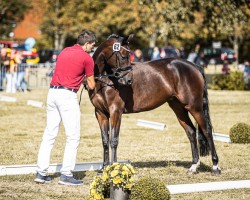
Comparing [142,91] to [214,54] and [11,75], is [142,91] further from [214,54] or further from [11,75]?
[214,54]

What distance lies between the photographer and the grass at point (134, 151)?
9.95 metres

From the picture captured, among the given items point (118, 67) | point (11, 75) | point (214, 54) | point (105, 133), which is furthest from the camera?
point (214, 54)

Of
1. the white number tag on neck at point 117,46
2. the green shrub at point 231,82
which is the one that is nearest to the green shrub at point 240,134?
the white number tag on neck at point 117,46

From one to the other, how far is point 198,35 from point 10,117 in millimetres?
48726

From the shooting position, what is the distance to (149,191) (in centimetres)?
837

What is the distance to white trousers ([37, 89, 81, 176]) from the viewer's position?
10391 millimetres

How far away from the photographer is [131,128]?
1895 centimetres

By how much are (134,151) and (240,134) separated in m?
2.72

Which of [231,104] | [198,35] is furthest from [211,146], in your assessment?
[198,35]

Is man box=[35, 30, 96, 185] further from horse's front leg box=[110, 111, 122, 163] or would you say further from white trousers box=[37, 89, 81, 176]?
horse's front leg box=[110, 111, 122, 163]

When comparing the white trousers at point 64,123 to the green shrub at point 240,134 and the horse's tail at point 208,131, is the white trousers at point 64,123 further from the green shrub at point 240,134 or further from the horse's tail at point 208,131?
the green shrub at point 240,134

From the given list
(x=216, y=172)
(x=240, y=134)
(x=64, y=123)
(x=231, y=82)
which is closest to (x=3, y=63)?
(x=231, y=82)

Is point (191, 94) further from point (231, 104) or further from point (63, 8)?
point (63, 8)

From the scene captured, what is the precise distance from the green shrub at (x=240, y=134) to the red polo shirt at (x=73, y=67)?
6.08 m
